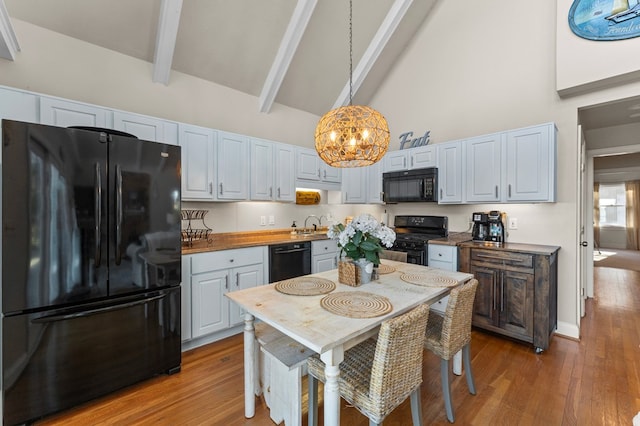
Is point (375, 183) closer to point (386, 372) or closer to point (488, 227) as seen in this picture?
point (488, 227)

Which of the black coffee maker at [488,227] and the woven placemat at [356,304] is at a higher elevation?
the black coffee maker at [488,227]

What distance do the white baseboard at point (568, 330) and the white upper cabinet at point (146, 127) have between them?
4455mm

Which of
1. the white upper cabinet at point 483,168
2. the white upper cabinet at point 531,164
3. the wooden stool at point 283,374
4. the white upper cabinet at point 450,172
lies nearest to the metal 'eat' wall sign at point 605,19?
the white upper cabinet at point 531,164

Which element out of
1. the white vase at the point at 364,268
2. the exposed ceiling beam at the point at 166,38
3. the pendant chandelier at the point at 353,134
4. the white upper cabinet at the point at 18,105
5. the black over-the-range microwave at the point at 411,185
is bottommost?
the white vase at the point at 364,268

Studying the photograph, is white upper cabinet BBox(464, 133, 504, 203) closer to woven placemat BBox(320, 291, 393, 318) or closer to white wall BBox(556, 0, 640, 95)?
white wall BBox(556, 0, 640, 95)

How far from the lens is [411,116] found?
429 cm

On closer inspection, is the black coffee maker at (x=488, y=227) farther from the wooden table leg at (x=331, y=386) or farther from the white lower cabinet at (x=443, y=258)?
the wooden table leg at (x=331, y=386)

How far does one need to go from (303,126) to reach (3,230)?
11.8ft

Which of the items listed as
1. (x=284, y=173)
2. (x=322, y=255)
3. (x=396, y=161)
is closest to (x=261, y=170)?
(x=284, y=173)

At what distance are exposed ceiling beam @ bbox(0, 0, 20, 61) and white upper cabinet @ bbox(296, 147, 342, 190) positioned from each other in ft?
9.05

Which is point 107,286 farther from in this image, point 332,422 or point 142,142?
point 332,422

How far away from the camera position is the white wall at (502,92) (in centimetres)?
293

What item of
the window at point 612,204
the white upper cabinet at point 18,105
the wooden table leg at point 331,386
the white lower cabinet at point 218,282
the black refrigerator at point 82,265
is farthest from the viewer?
the window at point 612,204

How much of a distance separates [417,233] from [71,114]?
13.1 feet
